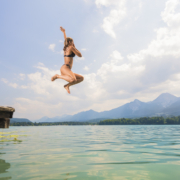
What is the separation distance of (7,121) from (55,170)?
274 cm

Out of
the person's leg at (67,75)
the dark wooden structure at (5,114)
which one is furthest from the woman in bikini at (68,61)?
the dark wooden structure at (5,114)

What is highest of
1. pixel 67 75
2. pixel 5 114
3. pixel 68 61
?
pixel 68 61

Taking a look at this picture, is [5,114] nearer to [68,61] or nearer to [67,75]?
[67,75]

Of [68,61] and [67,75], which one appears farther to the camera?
[68,61]

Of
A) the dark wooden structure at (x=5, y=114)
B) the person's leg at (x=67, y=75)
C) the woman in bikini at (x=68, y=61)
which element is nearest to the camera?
the dark wooden structure at (x=5, y=114)

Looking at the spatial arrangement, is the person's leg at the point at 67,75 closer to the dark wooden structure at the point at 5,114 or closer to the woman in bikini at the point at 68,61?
the woman in bikini at the point at 68,61

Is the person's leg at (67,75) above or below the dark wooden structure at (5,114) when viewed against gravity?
above

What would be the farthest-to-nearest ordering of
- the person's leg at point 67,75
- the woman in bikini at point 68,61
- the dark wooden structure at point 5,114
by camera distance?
the woman in bikini at point 68,61
the person's leg at point 67,75
the dark wooden structure at point 5,114

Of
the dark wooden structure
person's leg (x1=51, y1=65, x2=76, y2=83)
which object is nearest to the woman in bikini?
person's leg (x1=51, y1=65, x2=76, y2=83)

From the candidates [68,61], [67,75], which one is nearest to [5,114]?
[67,75]

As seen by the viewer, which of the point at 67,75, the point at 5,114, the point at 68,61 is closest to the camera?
the point at 5,114

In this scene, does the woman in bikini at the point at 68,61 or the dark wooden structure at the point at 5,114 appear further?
the woman in bikini at the point at 68,61

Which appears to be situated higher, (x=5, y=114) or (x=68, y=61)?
(x=68, y=61)

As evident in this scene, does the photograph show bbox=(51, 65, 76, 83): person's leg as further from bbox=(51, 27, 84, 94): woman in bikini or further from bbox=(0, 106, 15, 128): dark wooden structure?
bbox=(0, 106, 15, 128): dark wooden structure
